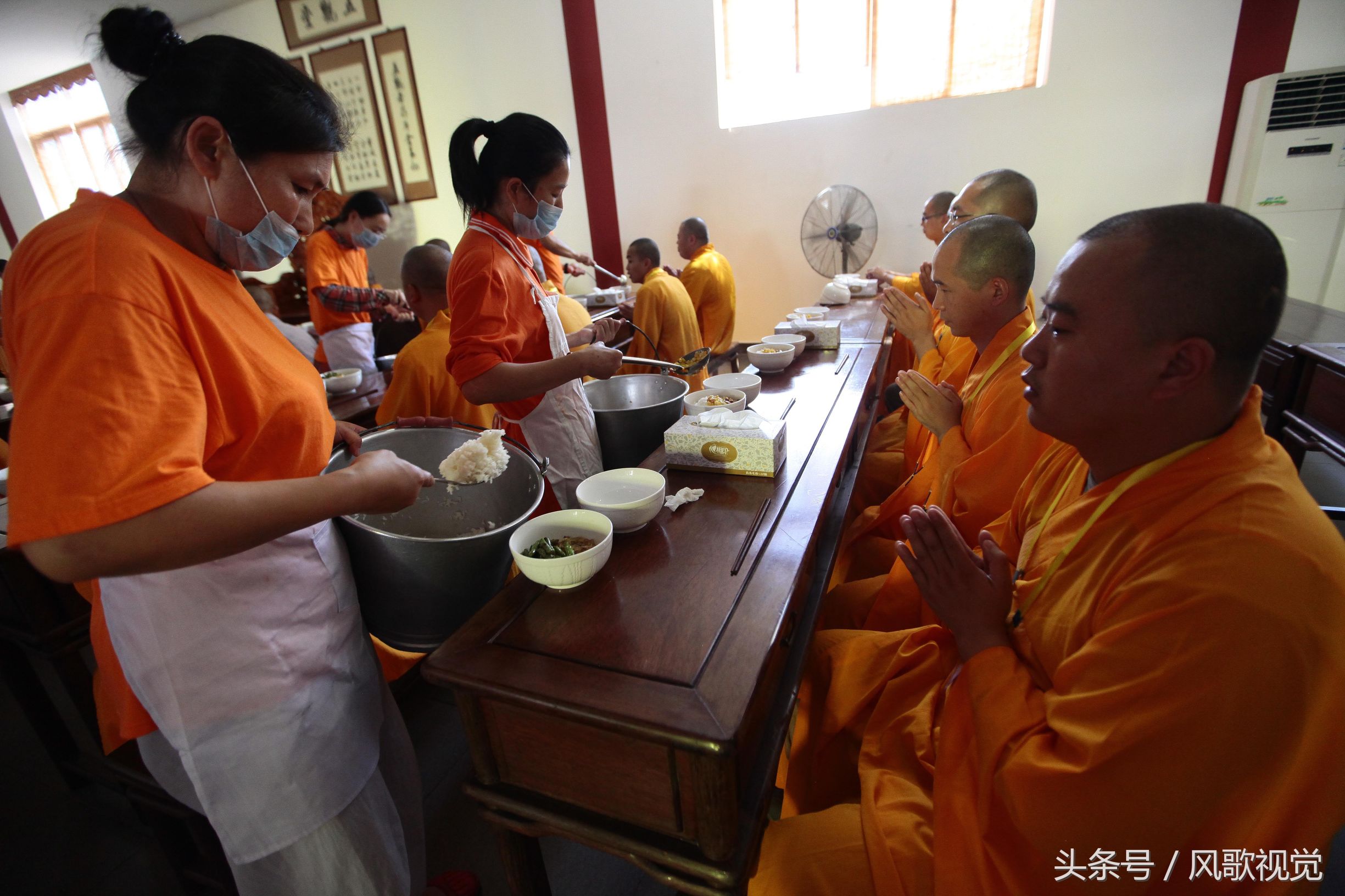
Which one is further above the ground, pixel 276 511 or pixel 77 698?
pixel 276 511

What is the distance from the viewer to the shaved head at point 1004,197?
2.64 meters

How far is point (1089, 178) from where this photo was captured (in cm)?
494

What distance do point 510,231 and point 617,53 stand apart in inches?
206

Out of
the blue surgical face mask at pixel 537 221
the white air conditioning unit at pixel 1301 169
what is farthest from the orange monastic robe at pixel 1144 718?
the white air conditioning unit at pixel 1301 169

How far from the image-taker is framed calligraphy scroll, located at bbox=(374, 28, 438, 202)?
653cm

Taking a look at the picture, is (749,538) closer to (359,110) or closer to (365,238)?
(365,238)

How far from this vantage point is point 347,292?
3.99 meters

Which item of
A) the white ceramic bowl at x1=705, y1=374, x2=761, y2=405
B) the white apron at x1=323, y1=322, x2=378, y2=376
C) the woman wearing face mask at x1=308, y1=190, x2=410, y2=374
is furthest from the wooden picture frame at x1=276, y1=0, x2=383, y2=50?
the white ceramic bowl at x1=705, y1=374, x2=761, y2=405

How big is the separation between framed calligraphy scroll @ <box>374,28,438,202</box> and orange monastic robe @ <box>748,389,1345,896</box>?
7.57 meters

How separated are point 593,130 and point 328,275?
3.39m

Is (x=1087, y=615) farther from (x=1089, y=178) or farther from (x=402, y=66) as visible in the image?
(x=402, y=66)

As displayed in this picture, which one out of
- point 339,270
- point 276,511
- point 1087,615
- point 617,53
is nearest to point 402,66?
point 617,53

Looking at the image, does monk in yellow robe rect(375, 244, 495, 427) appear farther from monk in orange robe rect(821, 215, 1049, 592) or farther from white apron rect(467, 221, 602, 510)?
monk in orange robe rect(821, 215, 1049, 592)

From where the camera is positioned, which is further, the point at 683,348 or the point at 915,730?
the point at 683,348
